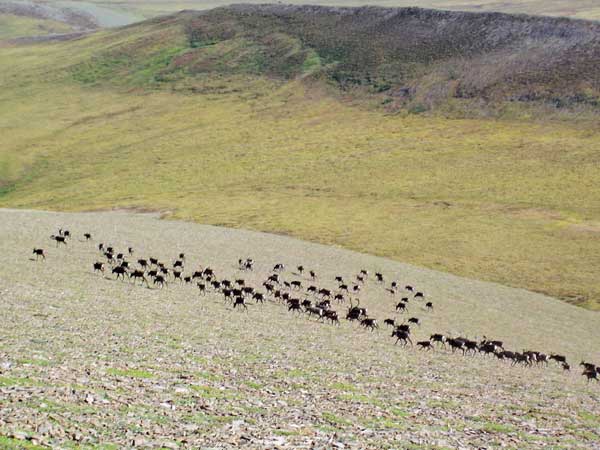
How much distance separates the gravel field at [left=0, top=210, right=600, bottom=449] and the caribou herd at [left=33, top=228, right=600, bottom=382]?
71cm

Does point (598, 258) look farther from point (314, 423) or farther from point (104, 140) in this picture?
point (104, 140)

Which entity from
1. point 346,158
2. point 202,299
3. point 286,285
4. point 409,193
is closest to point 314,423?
point 202,299

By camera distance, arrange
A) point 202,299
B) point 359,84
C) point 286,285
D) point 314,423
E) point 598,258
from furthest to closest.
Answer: point 359,84 → point 598,258 → point 286,285 → point 202,299 → point 314,423

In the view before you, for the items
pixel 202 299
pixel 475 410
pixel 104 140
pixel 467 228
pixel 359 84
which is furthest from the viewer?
pixel 359 84

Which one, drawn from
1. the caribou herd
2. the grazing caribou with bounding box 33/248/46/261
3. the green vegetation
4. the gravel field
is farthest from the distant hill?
the green vegetation

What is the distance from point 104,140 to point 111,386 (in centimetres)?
13018

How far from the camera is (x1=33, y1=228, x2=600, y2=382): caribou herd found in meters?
37.4

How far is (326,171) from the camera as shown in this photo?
116125 mm

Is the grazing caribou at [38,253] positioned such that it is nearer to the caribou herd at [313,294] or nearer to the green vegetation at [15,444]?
the caribou herd at [313,294]

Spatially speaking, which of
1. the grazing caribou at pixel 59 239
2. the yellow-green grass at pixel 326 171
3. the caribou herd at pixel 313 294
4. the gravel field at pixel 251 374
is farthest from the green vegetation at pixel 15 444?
the yellow-green grass at pixel 326 171

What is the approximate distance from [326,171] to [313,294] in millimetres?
67919

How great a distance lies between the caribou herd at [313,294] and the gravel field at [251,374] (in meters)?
0.71

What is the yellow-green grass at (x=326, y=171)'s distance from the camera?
250 feet

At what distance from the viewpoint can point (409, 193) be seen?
101500 mm
